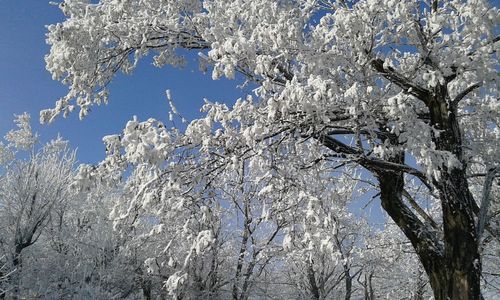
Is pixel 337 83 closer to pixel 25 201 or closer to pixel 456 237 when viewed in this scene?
pixel 456 237

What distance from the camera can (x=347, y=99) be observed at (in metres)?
4.21

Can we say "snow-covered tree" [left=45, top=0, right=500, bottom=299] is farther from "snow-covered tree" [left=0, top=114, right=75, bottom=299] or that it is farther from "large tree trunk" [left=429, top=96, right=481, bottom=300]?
"snow-covered tree" [left=0, top=114, right=75, bottom=299]

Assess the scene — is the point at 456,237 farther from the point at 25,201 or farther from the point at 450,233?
the point at 25,201

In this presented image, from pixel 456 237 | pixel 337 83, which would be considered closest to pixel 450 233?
pixel 456 237

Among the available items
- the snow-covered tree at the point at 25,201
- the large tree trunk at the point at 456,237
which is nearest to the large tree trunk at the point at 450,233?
the large tree trunk at the point at 456,237

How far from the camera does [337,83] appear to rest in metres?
5.53

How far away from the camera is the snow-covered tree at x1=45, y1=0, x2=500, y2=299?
4543 millimetres

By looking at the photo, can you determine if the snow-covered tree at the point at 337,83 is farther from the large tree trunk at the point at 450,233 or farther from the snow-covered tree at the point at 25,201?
the snow-covered tree at the point at 25,201

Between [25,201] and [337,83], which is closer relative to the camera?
[337,83]

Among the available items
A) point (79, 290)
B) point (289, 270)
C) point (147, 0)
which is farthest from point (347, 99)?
point (289, 270)

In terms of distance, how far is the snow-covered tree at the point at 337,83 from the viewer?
454 cm

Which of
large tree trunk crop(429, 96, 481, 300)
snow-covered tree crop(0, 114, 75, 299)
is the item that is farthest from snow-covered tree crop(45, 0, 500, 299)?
snow-covered tree crop(0, 114, 75, 299)

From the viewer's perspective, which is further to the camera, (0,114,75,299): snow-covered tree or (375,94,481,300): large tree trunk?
(0,114,75,299): snow-covered tree

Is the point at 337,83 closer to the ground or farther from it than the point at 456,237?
farther from it
